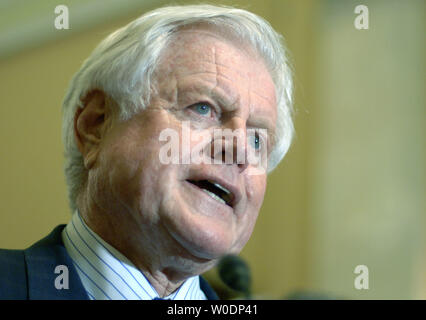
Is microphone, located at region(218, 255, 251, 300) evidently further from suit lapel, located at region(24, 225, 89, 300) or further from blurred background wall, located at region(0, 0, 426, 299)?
blurred background wall, located at region(0, 0, 426, 299)

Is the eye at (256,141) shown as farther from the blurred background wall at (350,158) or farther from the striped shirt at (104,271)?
the blurred background wall at (350,158)

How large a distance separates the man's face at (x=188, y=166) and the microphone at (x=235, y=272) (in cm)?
2

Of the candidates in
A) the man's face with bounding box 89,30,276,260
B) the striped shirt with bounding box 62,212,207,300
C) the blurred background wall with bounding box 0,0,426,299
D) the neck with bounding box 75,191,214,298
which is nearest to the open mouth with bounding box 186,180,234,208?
the man's face with bounding box 89,30,276,260

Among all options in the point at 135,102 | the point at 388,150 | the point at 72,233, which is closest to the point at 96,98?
the point at 135,102

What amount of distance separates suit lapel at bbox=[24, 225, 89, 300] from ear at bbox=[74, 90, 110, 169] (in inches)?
6.9

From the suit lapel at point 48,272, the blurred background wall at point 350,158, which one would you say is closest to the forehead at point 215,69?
the suit lapel at point 48,272

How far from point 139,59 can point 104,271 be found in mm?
400

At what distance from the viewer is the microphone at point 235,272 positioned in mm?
1138

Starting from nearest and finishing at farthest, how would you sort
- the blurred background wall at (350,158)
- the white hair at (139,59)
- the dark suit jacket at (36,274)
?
the dark suit jacket at (36,274) < the white hair at (139,59) < the blurred background wall at (350,158)

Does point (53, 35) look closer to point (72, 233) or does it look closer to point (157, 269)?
point (72, 233)

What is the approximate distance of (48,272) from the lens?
1.07 m

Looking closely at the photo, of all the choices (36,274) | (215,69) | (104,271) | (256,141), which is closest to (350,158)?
(256,141)

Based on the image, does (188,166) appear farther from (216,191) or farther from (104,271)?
(104,271)

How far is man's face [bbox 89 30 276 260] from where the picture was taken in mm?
1056
